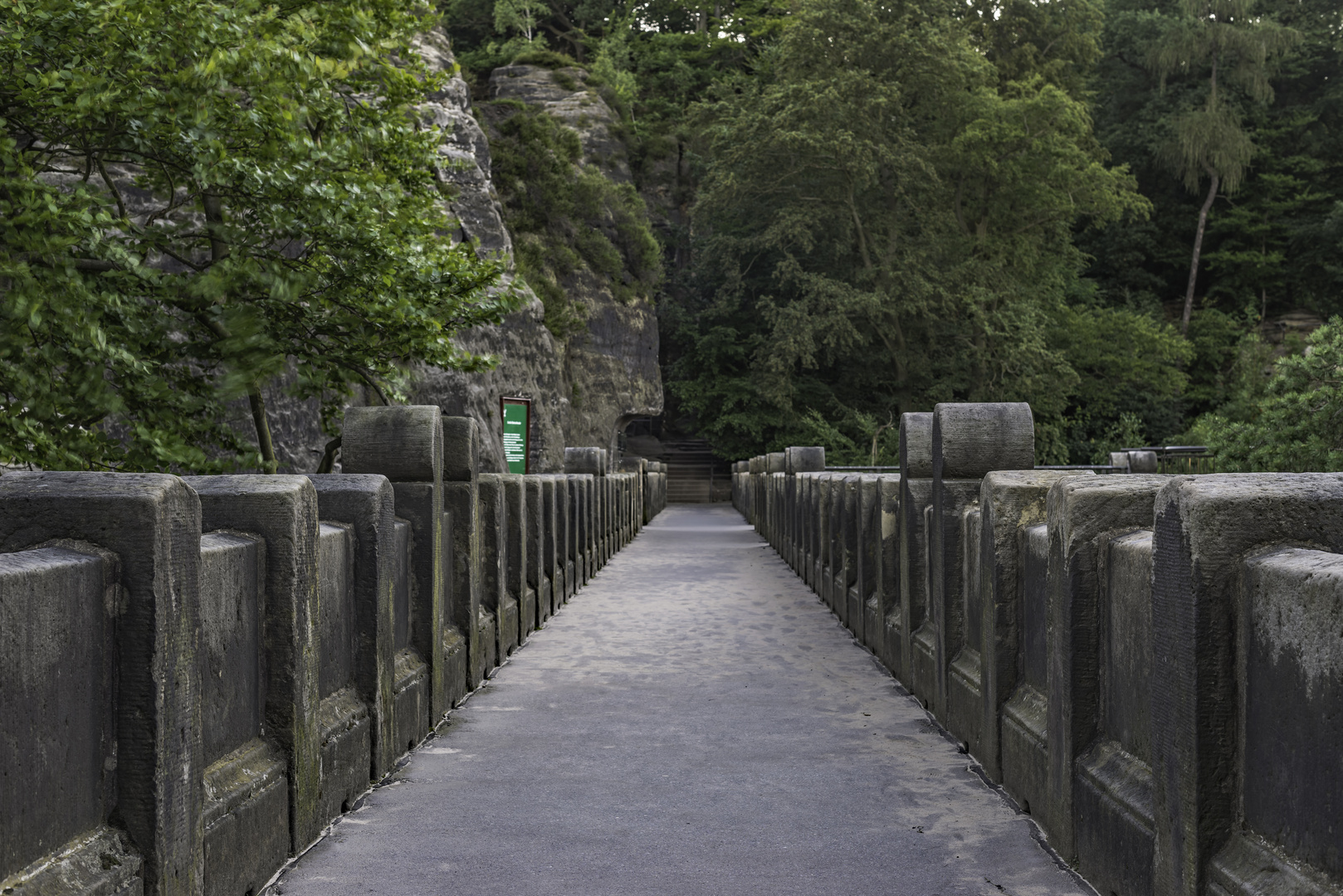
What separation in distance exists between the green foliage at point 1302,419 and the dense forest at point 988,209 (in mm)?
14748

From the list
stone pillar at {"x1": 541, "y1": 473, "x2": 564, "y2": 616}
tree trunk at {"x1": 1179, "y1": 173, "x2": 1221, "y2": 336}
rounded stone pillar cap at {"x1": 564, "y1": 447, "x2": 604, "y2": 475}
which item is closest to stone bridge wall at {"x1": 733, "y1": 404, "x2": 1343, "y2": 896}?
stone pillar at {"x1": 541, "y1": 473, "x2": 564, "y2": 616}

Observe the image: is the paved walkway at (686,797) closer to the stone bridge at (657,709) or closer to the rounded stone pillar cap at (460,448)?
the stone bridge at (657,709)

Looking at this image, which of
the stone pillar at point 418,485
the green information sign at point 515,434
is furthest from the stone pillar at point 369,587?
the green information sign at point 515,434

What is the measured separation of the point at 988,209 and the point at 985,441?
3674cm

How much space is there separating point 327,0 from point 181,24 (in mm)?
1476

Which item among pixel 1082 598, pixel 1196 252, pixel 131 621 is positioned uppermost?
pixel 1196 252

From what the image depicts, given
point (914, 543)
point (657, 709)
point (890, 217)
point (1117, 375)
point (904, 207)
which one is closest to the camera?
point (657, 709)

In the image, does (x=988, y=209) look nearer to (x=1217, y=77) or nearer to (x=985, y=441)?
(x=1217, y=77)

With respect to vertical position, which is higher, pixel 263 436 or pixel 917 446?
pixel 263 436

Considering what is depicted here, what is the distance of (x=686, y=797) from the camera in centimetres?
420

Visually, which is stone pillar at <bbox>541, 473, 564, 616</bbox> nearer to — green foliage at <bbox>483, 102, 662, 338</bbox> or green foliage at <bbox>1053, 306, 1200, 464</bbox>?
green foliage at <bbox>483, 102, 662, 338</bbox>

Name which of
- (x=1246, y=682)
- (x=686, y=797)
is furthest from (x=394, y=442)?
(x=1246, y=682)

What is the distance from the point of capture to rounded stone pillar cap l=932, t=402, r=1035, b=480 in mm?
5598

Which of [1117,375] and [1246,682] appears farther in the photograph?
[1117,375]
